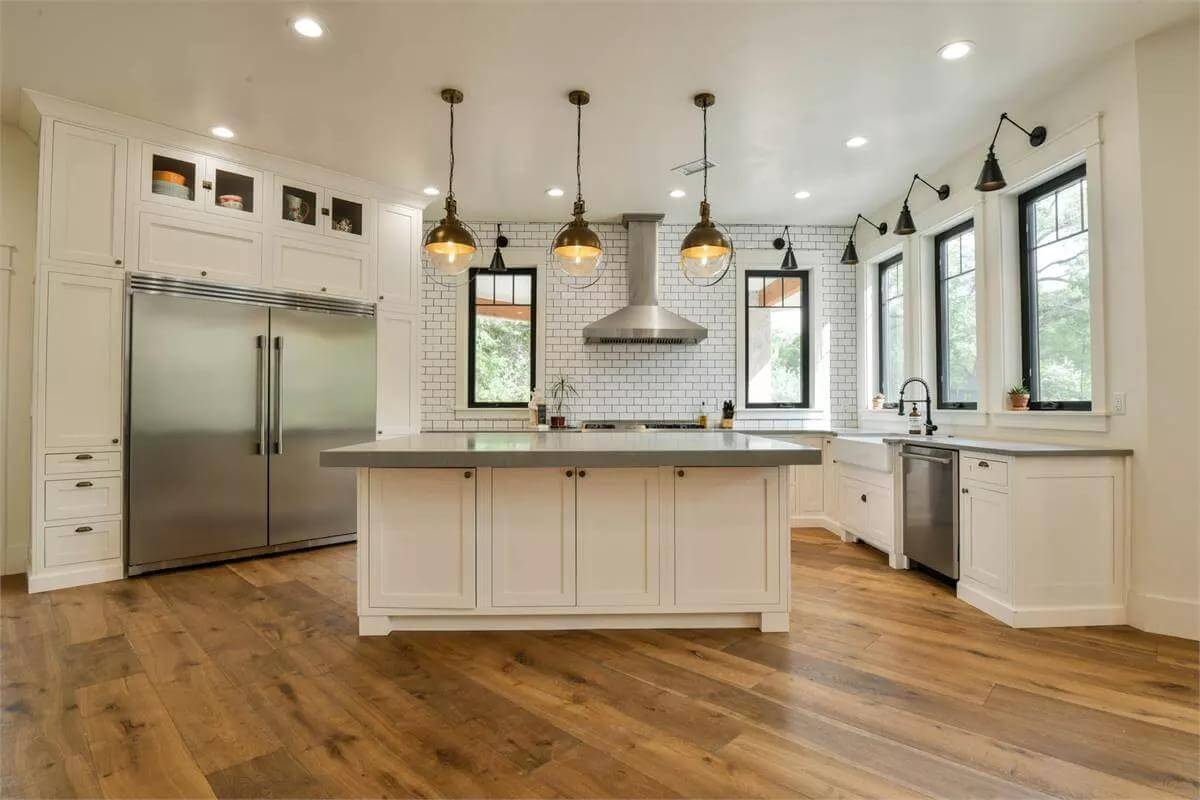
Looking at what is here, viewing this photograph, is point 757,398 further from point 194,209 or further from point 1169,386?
point 194,209

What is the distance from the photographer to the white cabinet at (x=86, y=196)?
352 cm

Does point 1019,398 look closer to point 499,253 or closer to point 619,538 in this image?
point 619,538

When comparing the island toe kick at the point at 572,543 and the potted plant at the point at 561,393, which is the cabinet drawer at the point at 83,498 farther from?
the potted plant at the point at 561,393

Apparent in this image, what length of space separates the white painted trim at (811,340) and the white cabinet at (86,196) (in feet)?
16.7

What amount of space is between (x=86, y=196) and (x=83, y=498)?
1920mm

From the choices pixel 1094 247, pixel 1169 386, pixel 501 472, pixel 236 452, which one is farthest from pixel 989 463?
pixel 236 452

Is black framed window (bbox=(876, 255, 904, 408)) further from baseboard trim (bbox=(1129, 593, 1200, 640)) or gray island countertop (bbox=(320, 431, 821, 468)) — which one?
gray island countertop (bbox=(320, 431, 821, 468))

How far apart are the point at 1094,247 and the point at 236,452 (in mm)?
5578

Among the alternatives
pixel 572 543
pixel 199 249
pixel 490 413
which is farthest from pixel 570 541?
pixel 199 249

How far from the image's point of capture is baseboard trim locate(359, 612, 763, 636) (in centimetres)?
278

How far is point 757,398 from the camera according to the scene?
600 cm

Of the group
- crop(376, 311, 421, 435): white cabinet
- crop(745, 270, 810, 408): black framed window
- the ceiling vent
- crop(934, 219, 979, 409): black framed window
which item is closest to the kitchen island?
crop(376, 311, 421, 435): white cabinet

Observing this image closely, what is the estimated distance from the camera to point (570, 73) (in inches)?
127

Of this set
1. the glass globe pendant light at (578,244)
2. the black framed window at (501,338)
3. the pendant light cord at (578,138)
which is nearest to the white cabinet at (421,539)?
the glass globe pendant light at (578,244)
